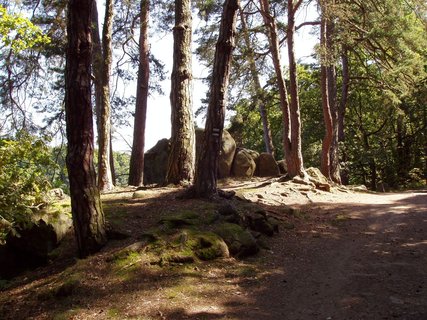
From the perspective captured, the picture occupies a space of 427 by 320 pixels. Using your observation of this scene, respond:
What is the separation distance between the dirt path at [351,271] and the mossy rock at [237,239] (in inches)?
18.7

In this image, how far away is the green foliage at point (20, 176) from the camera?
5113mm

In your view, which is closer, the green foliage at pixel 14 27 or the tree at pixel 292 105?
the green foliage at pixel 14 27

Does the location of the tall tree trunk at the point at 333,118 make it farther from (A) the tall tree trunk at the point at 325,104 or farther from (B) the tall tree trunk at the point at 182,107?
(B) the tall tree trunk at the point at 182,107

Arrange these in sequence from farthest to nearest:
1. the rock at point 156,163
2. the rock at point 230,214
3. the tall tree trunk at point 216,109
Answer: the rock at point 156,163, the tall tree trunk at point 216,109, the rock at point 230,214

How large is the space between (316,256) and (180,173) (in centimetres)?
465

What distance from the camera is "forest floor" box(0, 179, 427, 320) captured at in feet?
15.3

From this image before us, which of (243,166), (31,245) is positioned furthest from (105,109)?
(243,166)

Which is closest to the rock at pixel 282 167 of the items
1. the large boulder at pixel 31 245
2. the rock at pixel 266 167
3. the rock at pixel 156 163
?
the rock at pixel 266 167

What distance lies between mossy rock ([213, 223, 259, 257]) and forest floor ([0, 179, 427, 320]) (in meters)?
0.17

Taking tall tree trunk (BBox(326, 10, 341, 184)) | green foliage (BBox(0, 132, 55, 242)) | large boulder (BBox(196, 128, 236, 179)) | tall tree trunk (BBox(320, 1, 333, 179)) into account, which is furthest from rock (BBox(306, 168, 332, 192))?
green foliage (BBox(0, 132, 55, 242))

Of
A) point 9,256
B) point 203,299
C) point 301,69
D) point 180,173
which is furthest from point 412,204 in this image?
point 301,69

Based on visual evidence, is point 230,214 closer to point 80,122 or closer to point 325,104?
point 80,122

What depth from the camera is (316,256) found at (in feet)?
22.4

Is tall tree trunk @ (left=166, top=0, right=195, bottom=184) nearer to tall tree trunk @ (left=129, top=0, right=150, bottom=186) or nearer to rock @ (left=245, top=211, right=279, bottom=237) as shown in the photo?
rock @ (left=245, top=211, right=279, bottom=237)
